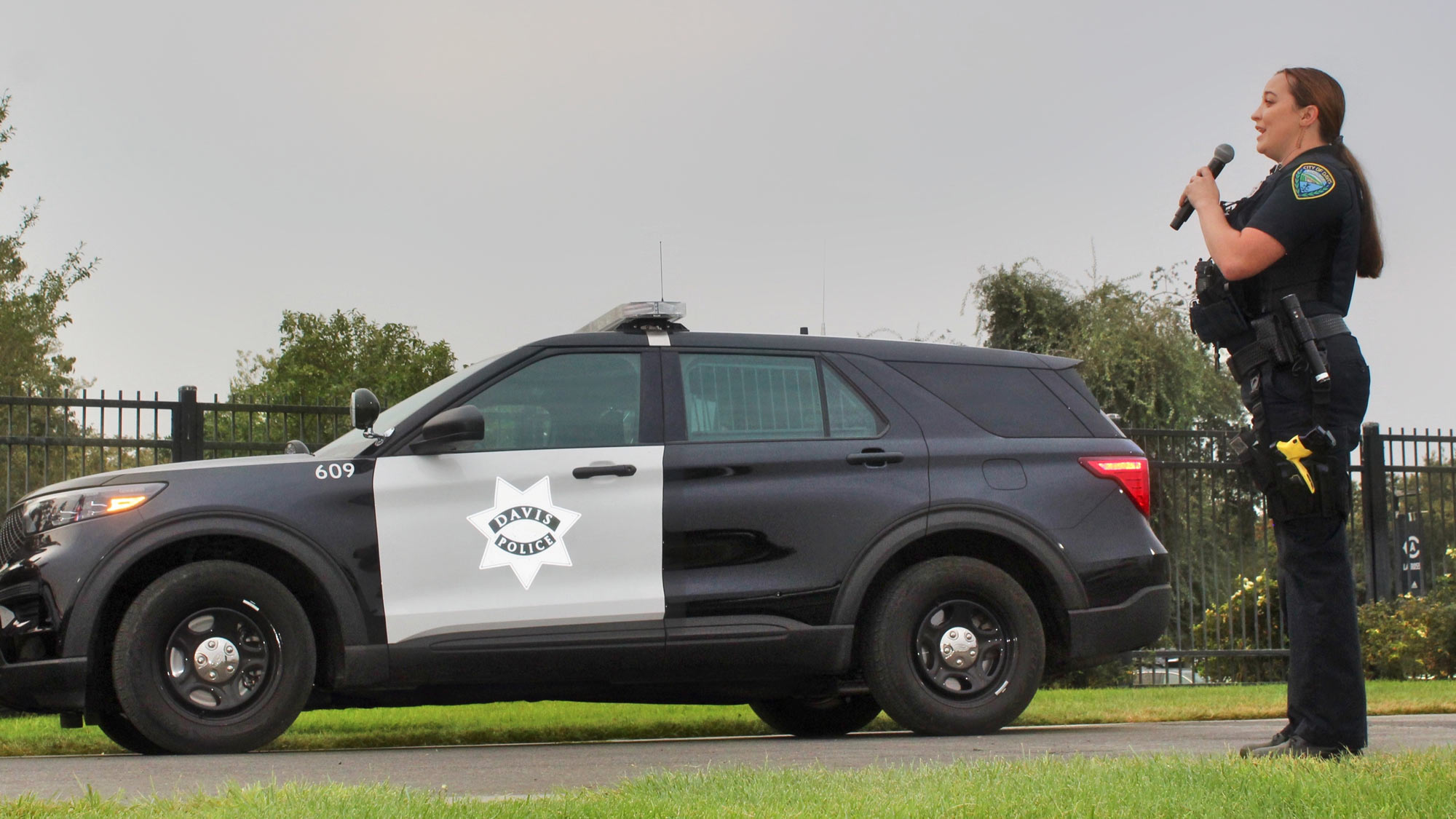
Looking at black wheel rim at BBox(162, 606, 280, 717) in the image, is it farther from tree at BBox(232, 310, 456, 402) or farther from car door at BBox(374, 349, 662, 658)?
tree at BBox(232, 310, 456, 402)

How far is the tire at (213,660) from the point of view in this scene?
20.0 feet

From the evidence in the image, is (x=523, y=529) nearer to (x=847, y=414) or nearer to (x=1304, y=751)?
(x=847, y=414)

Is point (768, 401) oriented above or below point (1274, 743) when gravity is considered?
above

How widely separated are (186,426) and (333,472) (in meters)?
4.27

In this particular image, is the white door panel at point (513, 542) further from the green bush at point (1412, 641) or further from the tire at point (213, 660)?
the green bush at point (1412, 641)

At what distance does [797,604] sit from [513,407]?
4.91 ft

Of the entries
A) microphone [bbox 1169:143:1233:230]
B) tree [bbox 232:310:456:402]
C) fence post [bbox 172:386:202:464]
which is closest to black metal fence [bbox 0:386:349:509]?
fence post [bbox 172:386:202:464]

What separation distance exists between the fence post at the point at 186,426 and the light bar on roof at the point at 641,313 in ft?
13.8

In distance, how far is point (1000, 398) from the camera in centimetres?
734

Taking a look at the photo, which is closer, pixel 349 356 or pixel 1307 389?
pixel 1307 389

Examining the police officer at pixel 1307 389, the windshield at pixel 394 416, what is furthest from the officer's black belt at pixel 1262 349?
the windshield at pixel 394 416

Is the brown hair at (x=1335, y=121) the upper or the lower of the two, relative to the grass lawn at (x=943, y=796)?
upper

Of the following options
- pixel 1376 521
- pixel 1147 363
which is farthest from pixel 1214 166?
pixel 1147 363

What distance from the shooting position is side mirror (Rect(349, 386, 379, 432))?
6516mm
